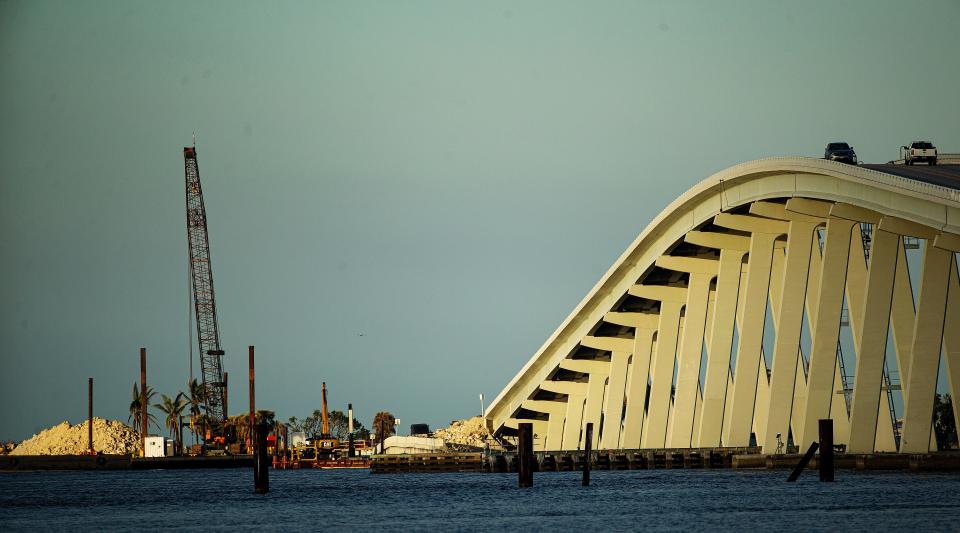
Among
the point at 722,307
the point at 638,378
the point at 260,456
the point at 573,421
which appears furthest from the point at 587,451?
the point at 573,421

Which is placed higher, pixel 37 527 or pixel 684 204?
pixel 684 204

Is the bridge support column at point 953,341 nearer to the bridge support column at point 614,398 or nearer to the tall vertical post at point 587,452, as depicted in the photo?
the tall vertical post at point 587,452

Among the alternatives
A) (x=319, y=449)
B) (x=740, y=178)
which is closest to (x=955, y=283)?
(x=740, y=178)

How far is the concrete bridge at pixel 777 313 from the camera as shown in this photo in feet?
200

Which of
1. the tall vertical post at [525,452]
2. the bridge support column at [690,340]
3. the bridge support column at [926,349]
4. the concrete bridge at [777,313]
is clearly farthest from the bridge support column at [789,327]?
the bridge support column at [690,340]

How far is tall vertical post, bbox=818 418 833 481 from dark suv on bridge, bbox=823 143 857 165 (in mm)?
18670

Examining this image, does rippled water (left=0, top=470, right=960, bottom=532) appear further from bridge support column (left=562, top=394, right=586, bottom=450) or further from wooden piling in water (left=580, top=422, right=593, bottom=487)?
bridge support column (left=562, top=394, right=586, bottom=450)

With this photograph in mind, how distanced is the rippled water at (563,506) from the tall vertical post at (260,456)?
0.82 metres

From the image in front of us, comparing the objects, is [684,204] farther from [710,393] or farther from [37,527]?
[37,527]

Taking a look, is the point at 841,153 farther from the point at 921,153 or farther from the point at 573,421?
the point at 573,421

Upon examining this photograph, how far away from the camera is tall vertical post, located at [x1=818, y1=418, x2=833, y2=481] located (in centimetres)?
5922

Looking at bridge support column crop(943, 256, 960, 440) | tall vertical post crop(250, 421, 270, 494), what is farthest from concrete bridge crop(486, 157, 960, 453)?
tall vertical post crop(250, 421, 270, 494)

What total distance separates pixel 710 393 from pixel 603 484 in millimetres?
10202

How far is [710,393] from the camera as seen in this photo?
84.7 meters
